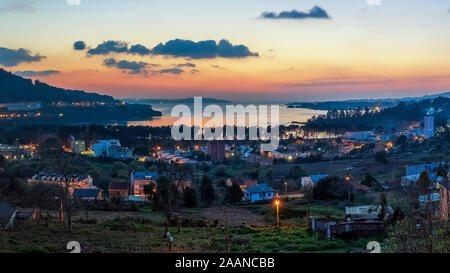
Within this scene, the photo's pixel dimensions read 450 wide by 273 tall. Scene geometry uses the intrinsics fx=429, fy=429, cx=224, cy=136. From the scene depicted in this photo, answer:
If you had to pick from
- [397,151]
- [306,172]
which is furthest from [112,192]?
[397,151]

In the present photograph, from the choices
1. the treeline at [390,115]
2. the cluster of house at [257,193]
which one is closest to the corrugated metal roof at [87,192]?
the cluster of house at [257,193]

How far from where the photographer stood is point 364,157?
21750 millimetres

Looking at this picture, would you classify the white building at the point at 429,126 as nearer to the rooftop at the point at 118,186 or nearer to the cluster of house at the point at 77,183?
the rooftop at the point at 118,186

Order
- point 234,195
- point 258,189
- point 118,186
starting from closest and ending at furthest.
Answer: point 234,195 → point 258,189 → point 118,186

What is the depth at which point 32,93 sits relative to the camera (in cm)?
3550

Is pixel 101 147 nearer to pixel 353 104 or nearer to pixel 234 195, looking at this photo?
pixel 234 195

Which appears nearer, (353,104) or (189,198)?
(189,198)

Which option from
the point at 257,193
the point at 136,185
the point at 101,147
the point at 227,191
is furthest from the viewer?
the point at 101,147

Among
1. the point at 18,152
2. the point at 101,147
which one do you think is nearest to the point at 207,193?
the point at 18,152

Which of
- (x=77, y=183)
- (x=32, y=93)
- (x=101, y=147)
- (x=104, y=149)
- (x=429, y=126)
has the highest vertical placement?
(x=32, y=93)

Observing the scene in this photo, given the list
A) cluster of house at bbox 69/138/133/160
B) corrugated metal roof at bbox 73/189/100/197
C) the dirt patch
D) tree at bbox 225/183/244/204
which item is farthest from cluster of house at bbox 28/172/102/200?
cluster of house at bbox 69/138/133/160

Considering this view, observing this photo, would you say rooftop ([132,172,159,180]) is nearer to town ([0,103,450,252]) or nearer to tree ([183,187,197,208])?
town ([0,103,450,252])
